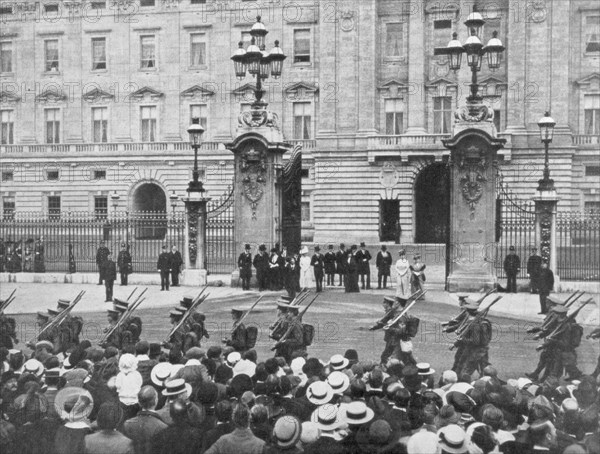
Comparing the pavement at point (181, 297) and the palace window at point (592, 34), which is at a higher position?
the palace window at point (592, 34)

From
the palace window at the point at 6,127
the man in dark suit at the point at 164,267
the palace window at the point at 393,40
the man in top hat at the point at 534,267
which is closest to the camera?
the man in top hat at the point at 534,267

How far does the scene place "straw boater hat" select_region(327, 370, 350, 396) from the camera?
7.70m

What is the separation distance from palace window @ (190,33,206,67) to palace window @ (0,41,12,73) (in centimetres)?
1252

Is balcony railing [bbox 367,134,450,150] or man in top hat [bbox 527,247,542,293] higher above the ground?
balcony railing [bbox 367,134,450,150]

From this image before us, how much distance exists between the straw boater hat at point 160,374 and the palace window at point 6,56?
164ft

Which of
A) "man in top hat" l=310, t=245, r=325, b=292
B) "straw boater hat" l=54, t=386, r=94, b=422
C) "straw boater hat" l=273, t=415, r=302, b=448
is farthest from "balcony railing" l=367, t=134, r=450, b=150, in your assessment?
"straw boater hat" l=273, t=415, r=302, b=448

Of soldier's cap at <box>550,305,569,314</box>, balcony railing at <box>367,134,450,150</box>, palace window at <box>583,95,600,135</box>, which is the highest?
palace window at <box>583,95,600,135</box>

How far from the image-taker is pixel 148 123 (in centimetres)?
5244

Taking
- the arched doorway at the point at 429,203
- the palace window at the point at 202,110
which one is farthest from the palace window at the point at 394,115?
the palace window at the point at 202,110

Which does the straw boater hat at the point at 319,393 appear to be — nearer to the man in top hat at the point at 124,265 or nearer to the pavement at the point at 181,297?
the pavement at the point at 181,297

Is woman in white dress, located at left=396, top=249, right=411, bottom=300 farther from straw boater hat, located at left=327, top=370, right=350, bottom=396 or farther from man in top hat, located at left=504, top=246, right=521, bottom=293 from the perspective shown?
straw boater hat, located at left=327, top=370, right=350, bottom=396

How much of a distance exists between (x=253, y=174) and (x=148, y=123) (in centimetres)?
3162

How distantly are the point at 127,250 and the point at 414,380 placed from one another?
1721 cm

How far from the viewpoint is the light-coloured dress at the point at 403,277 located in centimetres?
2012
